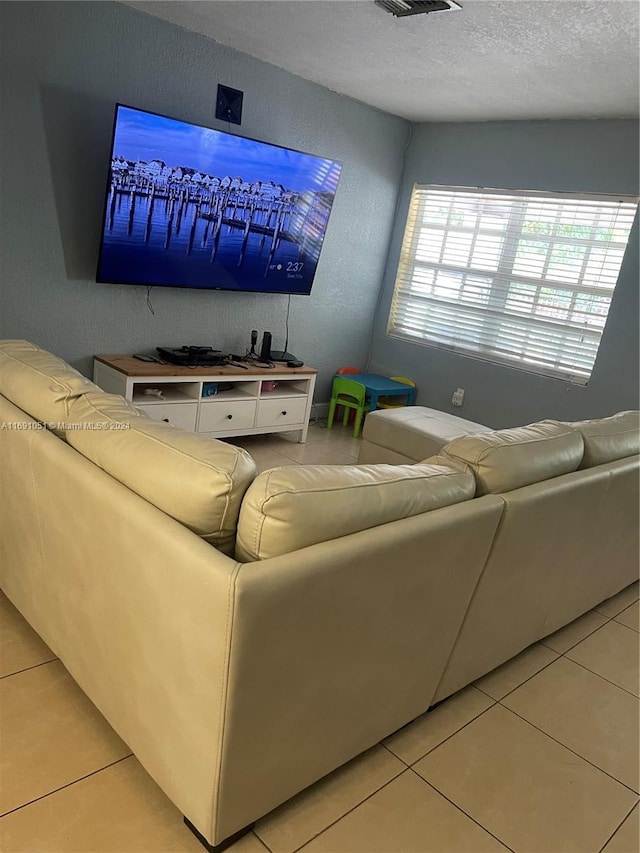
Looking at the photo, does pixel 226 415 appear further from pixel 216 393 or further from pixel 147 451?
pixel 147 451

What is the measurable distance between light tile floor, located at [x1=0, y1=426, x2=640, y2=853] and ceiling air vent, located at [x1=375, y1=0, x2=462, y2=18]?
8.76 feet

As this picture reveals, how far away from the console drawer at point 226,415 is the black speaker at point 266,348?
0.39 m

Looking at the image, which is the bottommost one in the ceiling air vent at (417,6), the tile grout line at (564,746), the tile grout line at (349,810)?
the tile grout line at (349,810)

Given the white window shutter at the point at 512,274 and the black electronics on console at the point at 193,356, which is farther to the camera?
the white window shutter at the point at 512,274

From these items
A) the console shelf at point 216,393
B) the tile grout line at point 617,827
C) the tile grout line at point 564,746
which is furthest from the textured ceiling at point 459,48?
the tile grout line at point 617,827

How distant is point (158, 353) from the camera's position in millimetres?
4023

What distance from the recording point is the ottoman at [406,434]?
3.57 m

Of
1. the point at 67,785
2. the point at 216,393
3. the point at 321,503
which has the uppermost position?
the point at 321,503

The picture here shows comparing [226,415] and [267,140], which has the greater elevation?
[267,140]

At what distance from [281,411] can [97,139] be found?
1949 mm

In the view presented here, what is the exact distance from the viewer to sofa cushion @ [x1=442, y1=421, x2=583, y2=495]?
1860 millimetres

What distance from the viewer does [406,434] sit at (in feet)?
12.0

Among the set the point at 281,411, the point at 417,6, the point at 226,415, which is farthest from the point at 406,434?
the point at 417,6

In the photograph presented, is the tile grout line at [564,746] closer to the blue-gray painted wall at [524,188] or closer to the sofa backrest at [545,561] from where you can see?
the sofa backrest at [545,561]
